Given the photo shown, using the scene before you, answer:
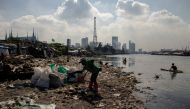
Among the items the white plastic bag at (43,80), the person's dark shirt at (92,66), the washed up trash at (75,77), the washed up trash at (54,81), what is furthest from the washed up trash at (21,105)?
the washed up trash at (75,77)

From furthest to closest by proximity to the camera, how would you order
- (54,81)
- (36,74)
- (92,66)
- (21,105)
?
(54,81)
(36,74)
(92,66)
(21,105)

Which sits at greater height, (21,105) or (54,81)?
(54,81)

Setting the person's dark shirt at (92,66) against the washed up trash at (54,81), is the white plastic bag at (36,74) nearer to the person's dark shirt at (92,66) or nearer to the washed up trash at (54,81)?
the washed up trash at (54,81)

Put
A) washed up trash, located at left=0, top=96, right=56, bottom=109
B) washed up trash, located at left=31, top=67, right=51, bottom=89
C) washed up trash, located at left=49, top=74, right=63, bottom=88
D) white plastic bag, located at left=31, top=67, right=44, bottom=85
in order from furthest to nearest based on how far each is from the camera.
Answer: washed up trash, located at left=49, top=74, right=63, bottom=88
white plastic bag, located at left=31, top=67, right=44, bottom=85
washed up trash, located at left=31, top=67, right=51, bottom=89
washed up trash, located at left=0, top=96, right=56, bottom=109

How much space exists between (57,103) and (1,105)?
2.27m

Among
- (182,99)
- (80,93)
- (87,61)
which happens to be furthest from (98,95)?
(182,99)

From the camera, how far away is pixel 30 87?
12.3 meters

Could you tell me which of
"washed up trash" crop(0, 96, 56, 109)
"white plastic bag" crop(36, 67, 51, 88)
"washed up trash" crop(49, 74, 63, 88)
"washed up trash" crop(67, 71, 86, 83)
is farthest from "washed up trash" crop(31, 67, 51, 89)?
"washed up trash" crop(0, 96, 56, 109)

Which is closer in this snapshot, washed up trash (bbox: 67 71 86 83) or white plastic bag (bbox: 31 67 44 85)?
white plastic bag (bbox: 31 67 44 85)

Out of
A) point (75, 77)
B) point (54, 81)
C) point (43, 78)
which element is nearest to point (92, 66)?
point (54, 81)

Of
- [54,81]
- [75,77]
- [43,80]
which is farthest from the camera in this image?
[75,77]

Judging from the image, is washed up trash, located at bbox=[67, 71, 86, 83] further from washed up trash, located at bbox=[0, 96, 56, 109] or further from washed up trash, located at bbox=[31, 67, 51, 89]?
washed up trash, located at bbox=[0, 96, 56, 109]

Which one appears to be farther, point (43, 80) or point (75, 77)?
point (75, 77)

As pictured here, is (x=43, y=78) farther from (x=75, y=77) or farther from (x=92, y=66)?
(x=75, y=77)
